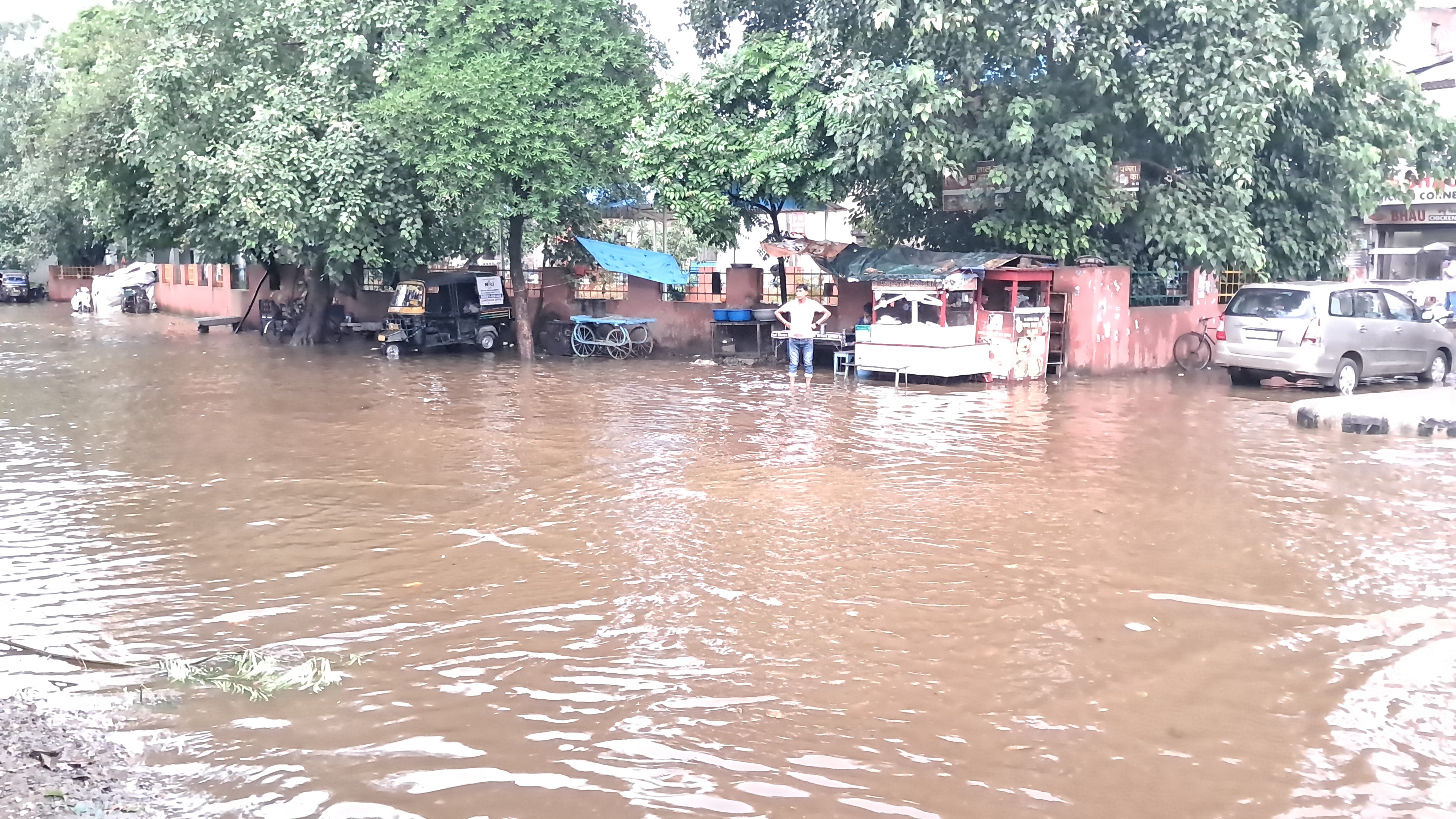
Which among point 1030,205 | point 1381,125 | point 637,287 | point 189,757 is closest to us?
point 189,757

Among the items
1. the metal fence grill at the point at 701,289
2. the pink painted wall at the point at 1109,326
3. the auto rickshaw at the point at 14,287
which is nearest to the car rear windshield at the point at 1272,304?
the pink painted wall at the point at 1109,326

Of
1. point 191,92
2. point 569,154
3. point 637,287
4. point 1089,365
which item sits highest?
point 191,92

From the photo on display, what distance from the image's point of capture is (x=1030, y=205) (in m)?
16.6

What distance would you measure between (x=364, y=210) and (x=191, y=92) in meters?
3.75

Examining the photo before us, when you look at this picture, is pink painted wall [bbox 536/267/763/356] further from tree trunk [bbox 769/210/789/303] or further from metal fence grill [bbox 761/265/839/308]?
tree trunk [bbox 769/210/789/303]

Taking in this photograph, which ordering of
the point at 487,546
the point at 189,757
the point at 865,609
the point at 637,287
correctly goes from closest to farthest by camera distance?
the point at 189,757 → the point at 865,609 → the point at 487,546 → the point at 637,287

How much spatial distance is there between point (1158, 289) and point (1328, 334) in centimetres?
454

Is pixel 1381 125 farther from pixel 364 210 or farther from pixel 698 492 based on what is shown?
pixel 364 210

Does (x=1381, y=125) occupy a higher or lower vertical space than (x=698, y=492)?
higher

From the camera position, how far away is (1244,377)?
16844 mm

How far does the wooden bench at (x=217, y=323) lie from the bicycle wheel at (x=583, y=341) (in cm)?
1180

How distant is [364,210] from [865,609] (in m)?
16.1

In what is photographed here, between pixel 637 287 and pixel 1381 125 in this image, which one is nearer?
pixel 1381 125

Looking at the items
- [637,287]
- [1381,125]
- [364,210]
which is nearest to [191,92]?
[364,210]
